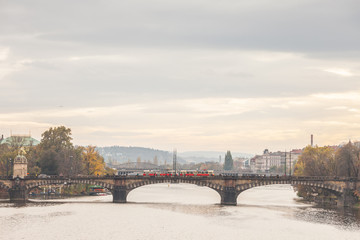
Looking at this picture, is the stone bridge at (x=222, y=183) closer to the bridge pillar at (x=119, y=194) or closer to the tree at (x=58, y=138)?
→ the bridge pillar at (x=119, y=194)

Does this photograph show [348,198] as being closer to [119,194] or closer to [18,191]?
[119,194]

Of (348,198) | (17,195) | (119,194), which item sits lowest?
(17,195)

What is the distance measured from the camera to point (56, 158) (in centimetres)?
17312

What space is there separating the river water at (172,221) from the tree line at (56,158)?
1592 inches

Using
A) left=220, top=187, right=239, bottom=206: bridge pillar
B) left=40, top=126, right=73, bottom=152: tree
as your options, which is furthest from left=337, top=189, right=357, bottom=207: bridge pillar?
left=40, top=126, right=73, bottom=152: tree

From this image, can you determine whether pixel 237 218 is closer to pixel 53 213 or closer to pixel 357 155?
pixel 53 213

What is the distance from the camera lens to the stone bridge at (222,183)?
13138 cm

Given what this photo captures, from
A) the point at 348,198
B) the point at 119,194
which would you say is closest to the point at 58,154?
the point at 119,194

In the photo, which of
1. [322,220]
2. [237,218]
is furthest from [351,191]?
[237,218]

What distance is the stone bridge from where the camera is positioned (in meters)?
131

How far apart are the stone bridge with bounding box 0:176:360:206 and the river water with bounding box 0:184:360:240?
3.39 meters

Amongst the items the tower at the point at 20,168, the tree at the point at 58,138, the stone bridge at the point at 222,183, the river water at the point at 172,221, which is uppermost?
the tree at the point at 58,138

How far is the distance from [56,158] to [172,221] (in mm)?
78282

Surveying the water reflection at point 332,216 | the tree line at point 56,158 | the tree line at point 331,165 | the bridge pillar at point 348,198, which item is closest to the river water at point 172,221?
the water reflection at point 332,216
